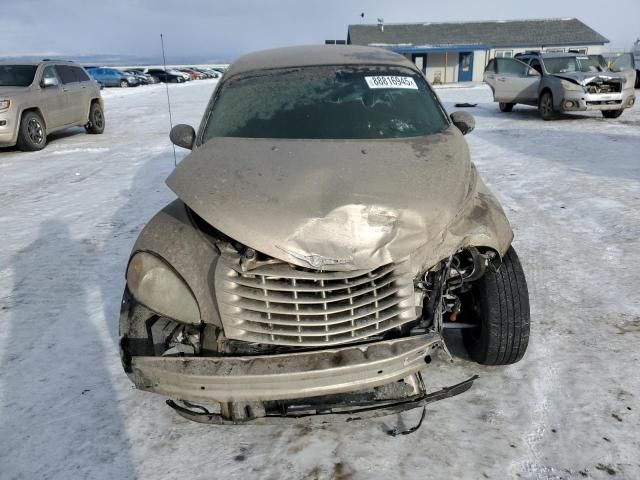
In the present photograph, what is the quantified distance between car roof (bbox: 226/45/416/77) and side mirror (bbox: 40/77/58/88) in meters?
8.67

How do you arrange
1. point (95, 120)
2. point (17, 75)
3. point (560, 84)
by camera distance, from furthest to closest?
point (95, 120) → point (560, 84) → point (17, 75)

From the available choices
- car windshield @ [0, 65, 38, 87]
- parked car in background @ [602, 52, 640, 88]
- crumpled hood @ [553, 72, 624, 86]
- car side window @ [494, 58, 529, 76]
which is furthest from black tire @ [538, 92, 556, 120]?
car windshield @ [0, 65, 38, 87]

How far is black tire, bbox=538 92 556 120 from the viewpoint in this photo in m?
12.9

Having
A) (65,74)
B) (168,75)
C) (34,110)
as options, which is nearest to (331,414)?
(34,110)

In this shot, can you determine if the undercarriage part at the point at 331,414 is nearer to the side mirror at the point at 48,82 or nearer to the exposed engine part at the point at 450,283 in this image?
the exposed engine part at the point at 450,283

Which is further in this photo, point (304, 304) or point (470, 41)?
point (470, 41)

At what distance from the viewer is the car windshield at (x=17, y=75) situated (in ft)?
35.5

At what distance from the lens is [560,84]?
12.5 meters

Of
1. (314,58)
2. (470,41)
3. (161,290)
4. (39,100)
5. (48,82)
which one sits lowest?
(161,290)

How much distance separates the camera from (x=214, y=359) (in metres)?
2.31

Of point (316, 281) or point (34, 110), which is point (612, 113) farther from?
point (34, 110)

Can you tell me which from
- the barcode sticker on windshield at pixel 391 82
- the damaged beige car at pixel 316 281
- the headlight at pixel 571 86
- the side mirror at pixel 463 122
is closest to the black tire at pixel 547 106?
the headlight at pixel 571 86

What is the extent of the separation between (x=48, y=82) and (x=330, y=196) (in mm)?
11062

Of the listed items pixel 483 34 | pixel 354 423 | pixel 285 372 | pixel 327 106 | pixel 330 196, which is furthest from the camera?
pixel 483 34
